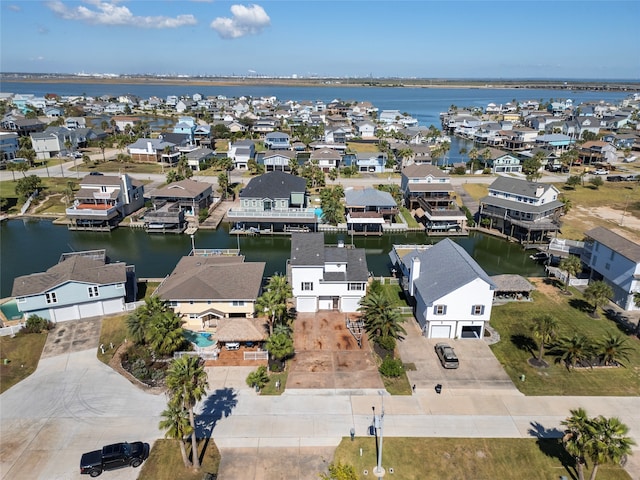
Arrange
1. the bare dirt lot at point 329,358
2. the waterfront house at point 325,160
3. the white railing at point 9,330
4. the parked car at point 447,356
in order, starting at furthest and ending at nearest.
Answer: the waterfront house at point 325,160 → the white railing at point 9,330 → the parked car at point 447,356 → the bare dirt lot at point 329,358

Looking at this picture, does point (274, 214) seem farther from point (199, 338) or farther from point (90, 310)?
point (199, 338)

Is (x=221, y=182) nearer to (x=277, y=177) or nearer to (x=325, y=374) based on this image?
(x=277, y=177)

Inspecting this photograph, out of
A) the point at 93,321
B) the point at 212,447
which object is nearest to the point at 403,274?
the point at 212,447

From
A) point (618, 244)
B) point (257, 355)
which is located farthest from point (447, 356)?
point (618, 244)

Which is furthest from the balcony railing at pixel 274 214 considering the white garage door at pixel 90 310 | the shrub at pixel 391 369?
the shrub at pixel 391 369

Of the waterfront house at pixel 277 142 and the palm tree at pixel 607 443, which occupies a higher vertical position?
the waterfront house at pixel 277 142

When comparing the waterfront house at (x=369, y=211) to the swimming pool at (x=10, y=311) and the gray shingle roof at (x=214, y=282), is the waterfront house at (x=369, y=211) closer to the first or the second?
the gray shingle roof at (x=214, y=282)
